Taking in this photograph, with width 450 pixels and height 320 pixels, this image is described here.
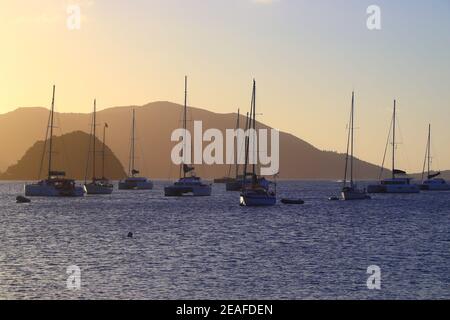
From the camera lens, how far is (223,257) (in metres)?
46.6

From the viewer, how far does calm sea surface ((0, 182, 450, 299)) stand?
1326 inches

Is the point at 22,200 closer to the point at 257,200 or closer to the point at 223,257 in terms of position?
the point at 257,200

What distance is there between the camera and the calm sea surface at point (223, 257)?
1326 inches

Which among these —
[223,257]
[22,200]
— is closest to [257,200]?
[223,257]

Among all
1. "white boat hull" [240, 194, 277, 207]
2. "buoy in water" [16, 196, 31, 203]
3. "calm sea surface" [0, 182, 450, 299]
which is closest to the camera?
"calm sea surface" [0, 182, 450, 299]

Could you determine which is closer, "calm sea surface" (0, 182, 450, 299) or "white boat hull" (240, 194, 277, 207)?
"calm sea surface" (0, 182, 450, 299)

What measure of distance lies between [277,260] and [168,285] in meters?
12.0

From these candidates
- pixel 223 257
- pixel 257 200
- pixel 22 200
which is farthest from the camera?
pixel 22 200

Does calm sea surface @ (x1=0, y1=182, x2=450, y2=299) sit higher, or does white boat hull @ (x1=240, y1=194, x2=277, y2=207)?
white boat hull @ (x1=240, y1=194, x2=277, y2=207)

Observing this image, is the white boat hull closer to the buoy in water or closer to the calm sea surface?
the calm sea surface

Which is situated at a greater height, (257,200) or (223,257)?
(257,200)

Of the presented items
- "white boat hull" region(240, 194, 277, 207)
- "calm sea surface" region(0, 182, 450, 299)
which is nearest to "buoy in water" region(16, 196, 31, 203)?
"calm sea surface" region(0, 182, 450, 299)

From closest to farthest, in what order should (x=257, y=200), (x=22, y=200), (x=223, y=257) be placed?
(x=223, y=257)
(x=257, y=200)
(x=22, y=200)

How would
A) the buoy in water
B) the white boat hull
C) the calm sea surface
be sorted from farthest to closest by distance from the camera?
1. the buoy in water
2. the white boat hull
3. the calm sea surface
